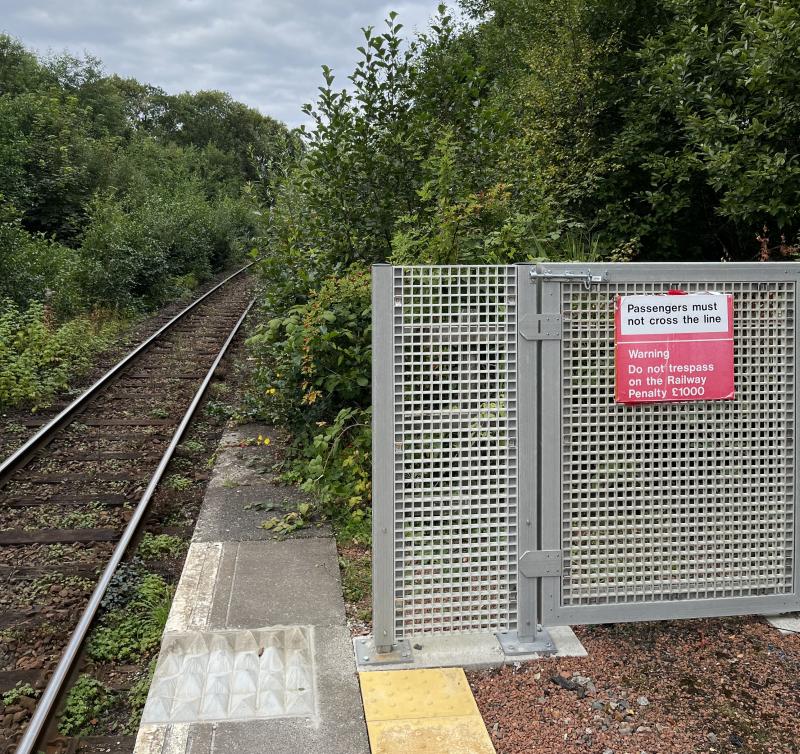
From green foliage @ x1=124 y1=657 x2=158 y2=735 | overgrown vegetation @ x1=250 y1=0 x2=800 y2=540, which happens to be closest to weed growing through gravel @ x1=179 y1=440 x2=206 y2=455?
overgrown vegetation @ x1=250 y1=0 x2=800 y2=540

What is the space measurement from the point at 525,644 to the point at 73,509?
4287 mm

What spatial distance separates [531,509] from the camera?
4.04 m

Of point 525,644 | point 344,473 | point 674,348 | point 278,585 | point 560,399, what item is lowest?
point 525,644

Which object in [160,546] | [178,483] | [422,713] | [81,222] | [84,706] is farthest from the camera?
[81,222]

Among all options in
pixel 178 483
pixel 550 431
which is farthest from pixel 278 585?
pixel 178 483

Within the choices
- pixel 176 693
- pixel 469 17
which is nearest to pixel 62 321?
pixel 176 693

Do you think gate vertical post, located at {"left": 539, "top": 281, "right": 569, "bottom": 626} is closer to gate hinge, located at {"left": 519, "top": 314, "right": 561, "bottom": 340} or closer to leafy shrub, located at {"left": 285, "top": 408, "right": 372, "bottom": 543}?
gate hinge, located at {"left": 519, "top": 314, "right": 561, "bottom": 340}

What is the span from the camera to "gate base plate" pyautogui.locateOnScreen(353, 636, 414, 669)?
155 inches

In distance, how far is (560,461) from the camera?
402cm

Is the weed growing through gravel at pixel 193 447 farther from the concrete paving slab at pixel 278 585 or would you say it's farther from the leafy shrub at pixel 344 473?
the concrete paving slab at pixel 278 585

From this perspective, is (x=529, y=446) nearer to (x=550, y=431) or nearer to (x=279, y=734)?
(x=550, y=431)

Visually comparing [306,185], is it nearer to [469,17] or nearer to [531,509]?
[531,509]

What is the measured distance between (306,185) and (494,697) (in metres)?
5.29

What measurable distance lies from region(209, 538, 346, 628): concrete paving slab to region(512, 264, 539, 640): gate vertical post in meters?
1.07
